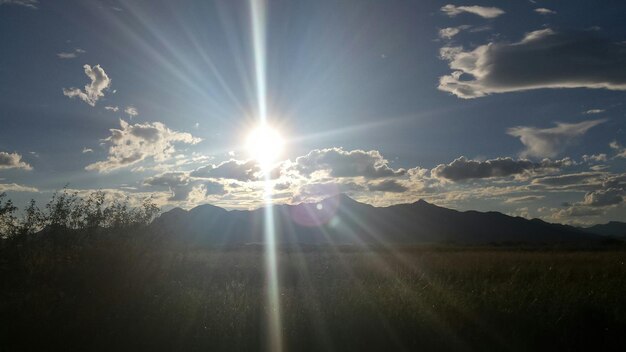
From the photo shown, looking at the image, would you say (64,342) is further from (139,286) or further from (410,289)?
(410,289)

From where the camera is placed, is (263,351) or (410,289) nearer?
(263,351)

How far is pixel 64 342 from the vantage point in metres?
9.72

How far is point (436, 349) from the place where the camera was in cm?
970

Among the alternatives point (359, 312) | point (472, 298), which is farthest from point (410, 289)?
point (359, 312)

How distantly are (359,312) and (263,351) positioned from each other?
7.54ft

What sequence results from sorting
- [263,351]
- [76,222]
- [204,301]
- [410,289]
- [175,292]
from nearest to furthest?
[263,351] → [204,301] → [175,292] → [410,289] → [76,222]

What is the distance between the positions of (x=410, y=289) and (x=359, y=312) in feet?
9.37

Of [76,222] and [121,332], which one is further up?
[76,222]

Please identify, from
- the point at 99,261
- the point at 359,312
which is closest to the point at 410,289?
the point at 359,312

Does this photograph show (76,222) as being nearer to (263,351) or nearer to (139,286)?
(139,286)

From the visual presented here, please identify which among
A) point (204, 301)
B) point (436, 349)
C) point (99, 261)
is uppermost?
point (99, 261)

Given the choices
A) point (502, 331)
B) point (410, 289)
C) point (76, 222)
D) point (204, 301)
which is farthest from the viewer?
point (76, 222)

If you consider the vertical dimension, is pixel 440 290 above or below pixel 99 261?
below

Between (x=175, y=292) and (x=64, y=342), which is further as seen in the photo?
(x=175, y=292)
